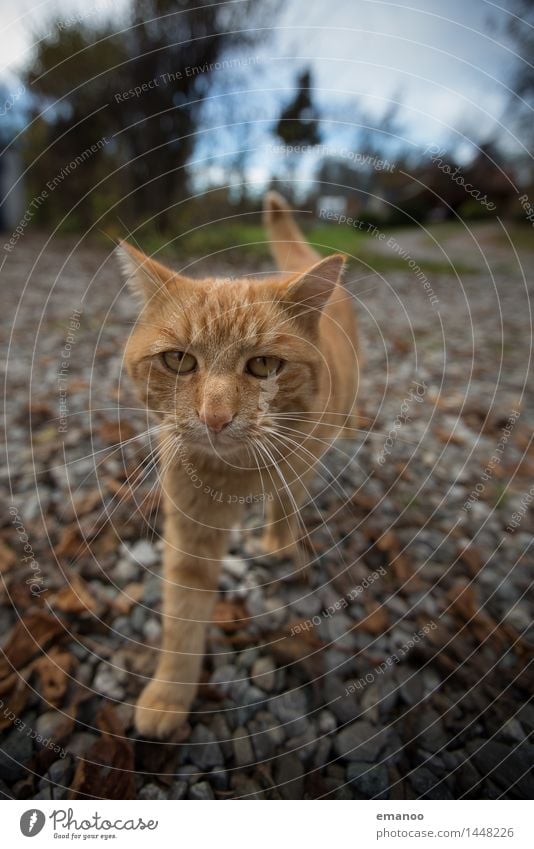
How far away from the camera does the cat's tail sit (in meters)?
2.29

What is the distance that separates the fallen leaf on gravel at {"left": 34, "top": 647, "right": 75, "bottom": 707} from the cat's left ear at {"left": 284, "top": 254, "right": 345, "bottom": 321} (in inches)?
59.3

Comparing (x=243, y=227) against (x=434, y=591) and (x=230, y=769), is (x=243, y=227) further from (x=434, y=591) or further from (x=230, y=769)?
(x=230, y=769)

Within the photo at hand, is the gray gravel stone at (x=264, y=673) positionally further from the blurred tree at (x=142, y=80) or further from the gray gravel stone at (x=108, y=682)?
the blurred tree at (x=142, y=80)

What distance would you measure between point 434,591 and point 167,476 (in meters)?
1.36

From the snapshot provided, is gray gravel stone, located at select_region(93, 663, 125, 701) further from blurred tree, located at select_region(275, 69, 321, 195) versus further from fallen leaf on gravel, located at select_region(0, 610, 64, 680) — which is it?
blurred tree, located at select_region(275, 69, 321, 195)

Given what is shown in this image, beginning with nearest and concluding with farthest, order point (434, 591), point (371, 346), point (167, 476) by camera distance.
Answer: point (167, 476)
point (434, 591)
point (371, 346)

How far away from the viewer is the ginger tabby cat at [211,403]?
1258mm

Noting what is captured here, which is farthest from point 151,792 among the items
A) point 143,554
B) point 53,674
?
point 143,554

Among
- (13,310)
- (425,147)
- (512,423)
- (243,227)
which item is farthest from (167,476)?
(13,310)

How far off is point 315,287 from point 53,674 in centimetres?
162

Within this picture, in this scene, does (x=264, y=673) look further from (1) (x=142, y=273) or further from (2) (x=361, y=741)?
(1) (x=142, y=273)

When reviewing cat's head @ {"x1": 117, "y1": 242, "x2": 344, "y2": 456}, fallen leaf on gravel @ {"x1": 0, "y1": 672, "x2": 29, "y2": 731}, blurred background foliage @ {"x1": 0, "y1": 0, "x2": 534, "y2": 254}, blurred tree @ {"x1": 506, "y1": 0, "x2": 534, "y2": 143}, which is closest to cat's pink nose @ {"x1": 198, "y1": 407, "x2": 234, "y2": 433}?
cat's head @ {"x1": 117, "y1": 242, "x2": 344, "y2": 456}

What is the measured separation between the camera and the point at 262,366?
131cm
